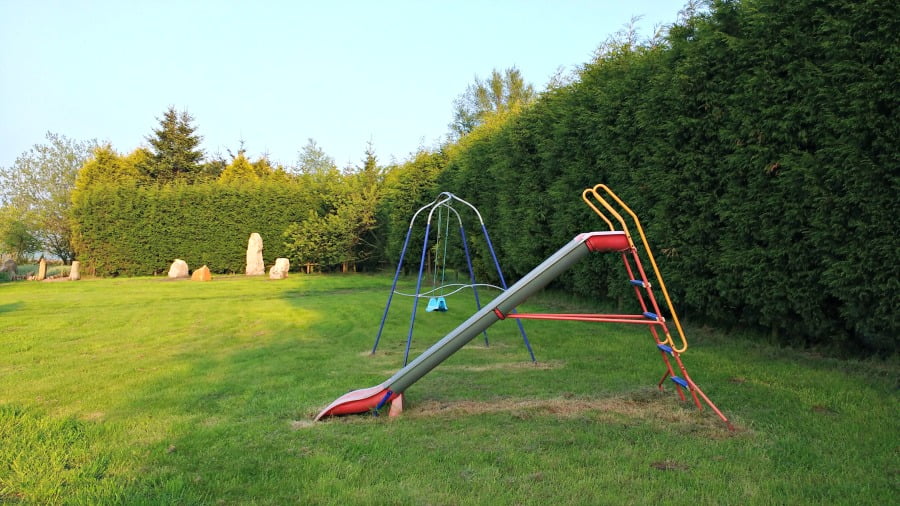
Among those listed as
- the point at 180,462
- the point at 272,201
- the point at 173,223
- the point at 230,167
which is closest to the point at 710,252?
the point at 180,462

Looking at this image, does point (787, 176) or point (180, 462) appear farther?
point (787, 176)

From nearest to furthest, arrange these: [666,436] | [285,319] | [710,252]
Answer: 1. [666,436]
2. [710,252]
3. [285,319]

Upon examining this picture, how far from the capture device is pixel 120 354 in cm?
706

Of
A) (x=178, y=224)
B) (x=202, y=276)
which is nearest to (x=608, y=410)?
(x=202, y=276)

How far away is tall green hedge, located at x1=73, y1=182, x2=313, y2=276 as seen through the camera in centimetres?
2309

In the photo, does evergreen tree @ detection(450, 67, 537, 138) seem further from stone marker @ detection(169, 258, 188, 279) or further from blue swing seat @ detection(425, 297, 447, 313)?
blue swing seat @ detection(425, 297, 447, 313)

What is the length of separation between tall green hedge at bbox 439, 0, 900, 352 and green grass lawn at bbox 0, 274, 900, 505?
0.64 m

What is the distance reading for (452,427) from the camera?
3998 mm

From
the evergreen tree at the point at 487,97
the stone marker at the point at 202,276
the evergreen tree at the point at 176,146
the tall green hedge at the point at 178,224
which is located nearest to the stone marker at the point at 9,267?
the tall green hedge at the point at 178,224

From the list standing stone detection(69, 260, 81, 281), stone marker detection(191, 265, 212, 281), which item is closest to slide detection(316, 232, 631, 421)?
stone marker detection(191, 265, 212, 281)

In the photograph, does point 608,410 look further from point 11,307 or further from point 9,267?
point 9,267

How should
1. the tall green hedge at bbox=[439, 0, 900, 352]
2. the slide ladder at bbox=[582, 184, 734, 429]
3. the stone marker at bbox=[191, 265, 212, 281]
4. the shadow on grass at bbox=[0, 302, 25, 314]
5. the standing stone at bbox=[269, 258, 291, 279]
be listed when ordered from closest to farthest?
the slide ladder at bbox=[582, 184, 734, 429] → the tall green hedge at bbox=[439, 0, 900, 352] → the shadow on grass at bbox=[0, 302, 25, 314] → the stone marker at bbox=[191, 265, 212, 281] → the standing stone at bbox=[269, 258, 291, 279]

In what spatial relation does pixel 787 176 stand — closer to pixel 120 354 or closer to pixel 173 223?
pixel 120 354

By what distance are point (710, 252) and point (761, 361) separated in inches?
53.6
